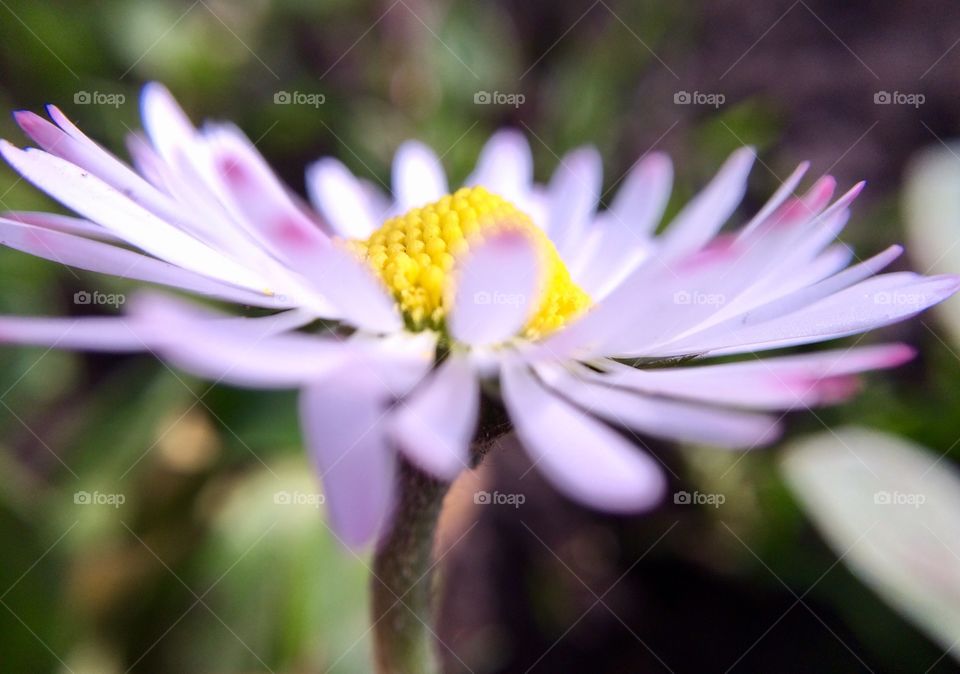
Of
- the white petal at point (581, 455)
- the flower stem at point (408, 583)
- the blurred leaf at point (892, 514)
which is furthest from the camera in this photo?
the blurred leaf at point (892, 514)

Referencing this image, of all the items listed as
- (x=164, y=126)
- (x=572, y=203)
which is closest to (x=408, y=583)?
(x=164, y=126)

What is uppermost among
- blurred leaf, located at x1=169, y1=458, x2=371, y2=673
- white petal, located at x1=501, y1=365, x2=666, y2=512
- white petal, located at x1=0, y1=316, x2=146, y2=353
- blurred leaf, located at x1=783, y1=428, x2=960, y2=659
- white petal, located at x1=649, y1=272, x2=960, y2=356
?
white petal, located at x1=0, y1=316, x2=146, y2=353

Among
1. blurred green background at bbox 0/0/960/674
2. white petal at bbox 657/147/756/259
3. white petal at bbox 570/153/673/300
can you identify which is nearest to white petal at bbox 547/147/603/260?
white petal at bbox 570/153/673/300

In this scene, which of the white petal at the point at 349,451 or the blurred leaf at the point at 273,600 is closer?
the white petal at the point at 349,451

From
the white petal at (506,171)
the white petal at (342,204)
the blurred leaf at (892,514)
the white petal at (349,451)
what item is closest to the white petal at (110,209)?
the white petal at (349,451)

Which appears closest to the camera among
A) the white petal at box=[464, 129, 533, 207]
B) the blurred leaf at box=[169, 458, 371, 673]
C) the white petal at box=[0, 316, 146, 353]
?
the white petal at box=[0, 316, 146, 353]

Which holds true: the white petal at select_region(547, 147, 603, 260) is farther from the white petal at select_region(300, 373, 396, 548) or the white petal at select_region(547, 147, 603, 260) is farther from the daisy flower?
the white petal at select_region(300, 373, 396, 548)

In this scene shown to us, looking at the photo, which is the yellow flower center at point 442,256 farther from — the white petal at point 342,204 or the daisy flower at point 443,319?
the white petal at point 342,204
